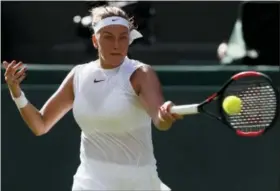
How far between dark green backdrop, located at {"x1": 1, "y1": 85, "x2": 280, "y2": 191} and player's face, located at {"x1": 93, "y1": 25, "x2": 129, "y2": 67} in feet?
5.71

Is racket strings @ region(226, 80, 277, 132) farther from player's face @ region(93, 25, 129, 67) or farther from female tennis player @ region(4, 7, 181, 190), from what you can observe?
player's face @ region(93, 25, 129, 67)

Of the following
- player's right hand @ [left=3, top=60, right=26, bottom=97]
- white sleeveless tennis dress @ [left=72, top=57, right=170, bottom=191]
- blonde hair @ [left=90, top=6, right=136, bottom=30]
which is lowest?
white sleeveless tennis dress @ [left=72, top=57, right=170, bottom=191]

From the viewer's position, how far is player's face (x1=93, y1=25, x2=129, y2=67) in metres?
4.12

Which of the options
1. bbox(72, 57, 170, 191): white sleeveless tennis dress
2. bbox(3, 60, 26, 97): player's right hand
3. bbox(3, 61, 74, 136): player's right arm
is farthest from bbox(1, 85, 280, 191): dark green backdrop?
bbox(72, 57, 170, 191): white sleeveless tennis dress

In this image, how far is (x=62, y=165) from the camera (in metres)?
6.01

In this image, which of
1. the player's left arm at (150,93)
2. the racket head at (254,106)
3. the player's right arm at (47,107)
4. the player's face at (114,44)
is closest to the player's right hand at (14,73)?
the player's right arm at (47,107)

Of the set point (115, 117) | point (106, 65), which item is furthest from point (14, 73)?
point (115, 117)

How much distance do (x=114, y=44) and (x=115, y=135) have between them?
41 centimetres

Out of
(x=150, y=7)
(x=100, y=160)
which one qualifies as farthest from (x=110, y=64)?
(x=150, y=7)

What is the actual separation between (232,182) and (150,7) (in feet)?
10.2

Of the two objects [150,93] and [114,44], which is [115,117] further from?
[114,44]

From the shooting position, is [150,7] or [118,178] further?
[150,7]

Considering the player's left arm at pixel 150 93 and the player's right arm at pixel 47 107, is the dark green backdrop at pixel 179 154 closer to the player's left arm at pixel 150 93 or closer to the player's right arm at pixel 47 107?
the player's right arm at pixel 47 107

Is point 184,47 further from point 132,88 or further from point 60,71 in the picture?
point 132,88
